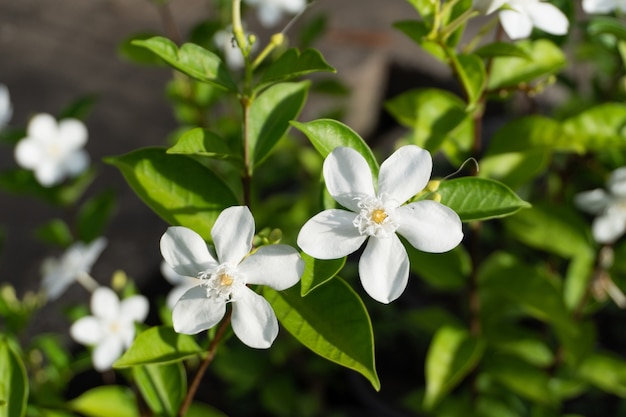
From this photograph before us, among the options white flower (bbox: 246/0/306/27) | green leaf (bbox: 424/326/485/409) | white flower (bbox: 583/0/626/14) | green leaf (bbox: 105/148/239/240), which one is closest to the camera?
green leaf (bbox: 105/148/239/240)

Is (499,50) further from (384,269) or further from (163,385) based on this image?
(163,385)

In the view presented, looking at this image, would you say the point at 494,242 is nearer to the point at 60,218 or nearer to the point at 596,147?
the point at 596,147

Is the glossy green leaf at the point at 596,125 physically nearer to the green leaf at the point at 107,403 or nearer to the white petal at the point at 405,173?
the white petal at the point at 405,173

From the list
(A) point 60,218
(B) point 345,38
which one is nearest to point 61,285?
(A) point 60,218

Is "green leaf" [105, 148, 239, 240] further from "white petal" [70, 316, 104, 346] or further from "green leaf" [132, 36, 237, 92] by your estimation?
"white petal" [70, 316, 104, 346]

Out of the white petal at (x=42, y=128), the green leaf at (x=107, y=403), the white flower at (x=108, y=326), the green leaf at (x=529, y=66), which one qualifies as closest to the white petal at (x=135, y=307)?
the white flower at (x=108, y=326)

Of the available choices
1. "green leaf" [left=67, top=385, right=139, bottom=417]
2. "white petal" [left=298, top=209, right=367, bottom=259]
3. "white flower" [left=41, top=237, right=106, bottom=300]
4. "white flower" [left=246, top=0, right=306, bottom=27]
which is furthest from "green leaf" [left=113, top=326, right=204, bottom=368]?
"white flower" [left=246, top=0, right=306, bottom=27]

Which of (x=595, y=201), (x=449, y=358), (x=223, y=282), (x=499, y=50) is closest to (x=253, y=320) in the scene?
(x=223, y=282)
